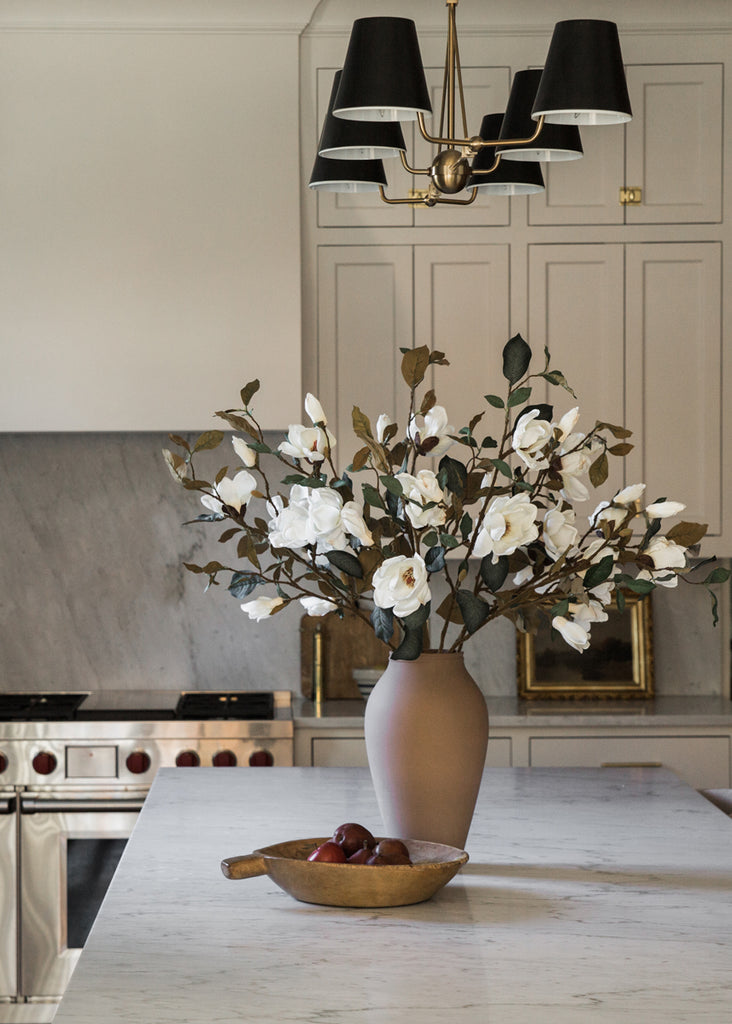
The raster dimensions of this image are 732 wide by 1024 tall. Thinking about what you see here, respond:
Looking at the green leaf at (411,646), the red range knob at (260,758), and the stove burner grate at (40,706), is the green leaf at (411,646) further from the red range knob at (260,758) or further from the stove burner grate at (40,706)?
the stove burner grate at (40,706)

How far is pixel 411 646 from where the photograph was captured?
1690 millimetres

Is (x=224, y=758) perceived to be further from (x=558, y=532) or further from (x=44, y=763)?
(x=558, y=532)

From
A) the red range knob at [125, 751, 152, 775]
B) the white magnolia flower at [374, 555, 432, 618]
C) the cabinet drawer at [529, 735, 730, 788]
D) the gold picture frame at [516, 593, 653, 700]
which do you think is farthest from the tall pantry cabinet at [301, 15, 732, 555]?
the white magnolia flower at [374, 555, 432, 618]

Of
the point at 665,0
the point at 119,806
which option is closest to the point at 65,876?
the point at 119,806

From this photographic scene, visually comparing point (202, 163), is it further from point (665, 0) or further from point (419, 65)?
point (419, 65)

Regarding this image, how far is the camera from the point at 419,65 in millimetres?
1729

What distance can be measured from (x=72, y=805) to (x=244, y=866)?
189 cm

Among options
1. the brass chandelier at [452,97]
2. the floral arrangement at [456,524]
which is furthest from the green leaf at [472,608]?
the brass chandelier at [452,97]

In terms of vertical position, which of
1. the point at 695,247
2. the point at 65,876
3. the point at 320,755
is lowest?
the point at 65,876

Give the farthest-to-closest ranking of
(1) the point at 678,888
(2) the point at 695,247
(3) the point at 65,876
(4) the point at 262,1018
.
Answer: (2) the point at 695,247 < (3) the point at 65,876 < (1) the point at 678,888 < (4) the point at 262,1018

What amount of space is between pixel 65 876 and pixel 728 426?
226cm

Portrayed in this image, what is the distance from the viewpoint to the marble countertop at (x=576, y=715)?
3424 millimetres

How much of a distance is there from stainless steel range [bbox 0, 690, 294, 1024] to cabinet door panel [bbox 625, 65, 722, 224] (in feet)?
6.12

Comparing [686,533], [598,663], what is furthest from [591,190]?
[686,533]
